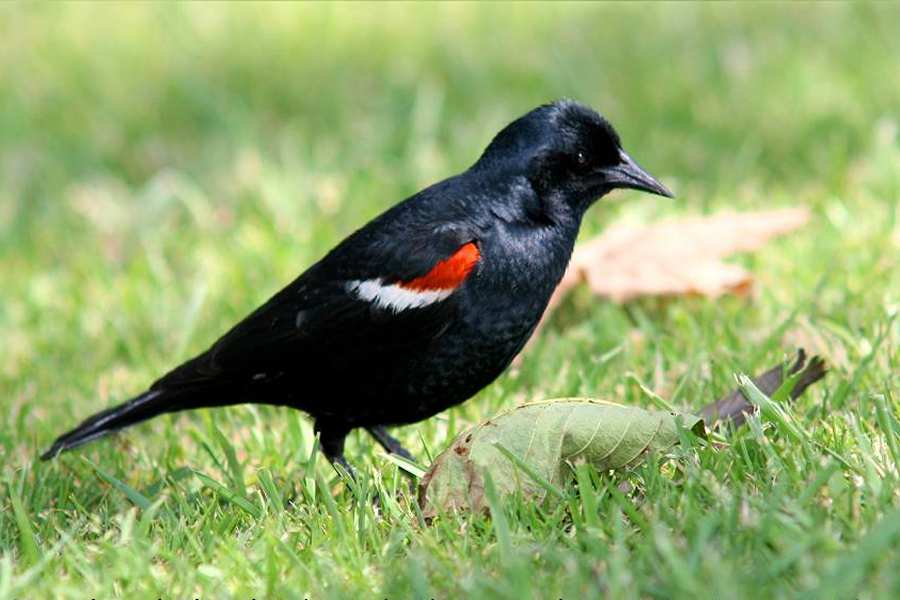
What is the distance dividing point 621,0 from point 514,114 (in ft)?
6.28

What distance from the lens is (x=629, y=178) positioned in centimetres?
363

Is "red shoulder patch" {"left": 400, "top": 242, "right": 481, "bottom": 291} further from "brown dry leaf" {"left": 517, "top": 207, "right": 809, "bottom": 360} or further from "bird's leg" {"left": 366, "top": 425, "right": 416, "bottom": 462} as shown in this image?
"brown dry leaf" {"left": 517, "top": 207, "right": 809, "bottom": 360}

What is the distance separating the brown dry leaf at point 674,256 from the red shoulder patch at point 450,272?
1.16 m

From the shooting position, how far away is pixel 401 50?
740 centimetres

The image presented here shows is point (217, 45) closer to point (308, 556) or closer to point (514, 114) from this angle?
point (514, 114)

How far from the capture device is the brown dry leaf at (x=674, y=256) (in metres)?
4.29

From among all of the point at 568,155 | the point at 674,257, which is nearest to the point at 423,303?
the point at 568,155

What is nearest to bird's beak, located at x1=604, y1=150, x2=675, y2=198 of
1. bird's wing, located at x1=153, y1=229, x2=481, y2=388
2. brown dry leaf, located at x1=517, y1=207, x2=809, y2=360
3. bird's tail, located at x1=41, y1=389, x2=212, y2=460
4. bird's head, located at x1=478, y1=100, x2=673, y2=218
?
bird's head, located at x1=478, y1=100, x2=673, y2=218

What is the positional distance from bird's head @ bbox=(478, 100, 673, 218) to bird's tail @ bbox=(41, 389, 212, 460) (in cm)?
102

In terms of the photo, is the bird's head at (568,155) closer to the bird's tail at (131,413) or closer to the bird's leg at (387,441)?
the bird's leg at (387,441)

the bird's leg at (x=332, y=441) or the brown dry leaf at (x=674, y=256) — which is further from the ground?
the bird's leg at (x=332, y=441)

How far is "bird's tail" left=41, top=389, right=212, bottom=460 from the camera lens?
3.57m

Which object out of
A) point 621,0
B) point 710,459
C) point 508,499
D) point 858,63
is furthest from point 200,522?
point 621,0

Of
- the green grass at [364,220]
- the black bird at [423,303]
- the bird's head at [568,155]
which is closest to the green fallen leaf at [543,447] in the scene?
the green grass at [364,220]
